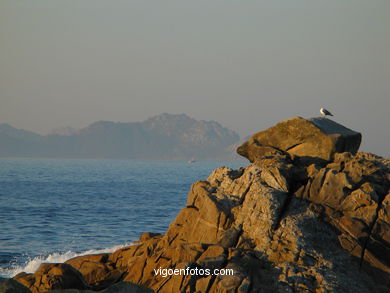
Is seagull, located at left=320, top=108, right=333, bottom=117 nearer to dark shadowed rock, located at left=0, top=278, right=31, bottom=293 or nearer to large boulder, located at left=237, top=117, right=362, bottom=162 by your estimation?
large boulder, located at left=237, top=117, right=362, bottom=162

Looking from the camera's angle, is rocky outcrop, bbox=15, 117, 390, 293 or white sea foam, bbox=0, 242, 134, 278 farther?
white sea foam, bbox=0, 242, 134, 278

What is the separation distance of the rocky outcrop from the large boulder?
1.27 metres

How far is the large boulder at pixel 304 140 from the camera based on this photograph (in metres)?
26.5

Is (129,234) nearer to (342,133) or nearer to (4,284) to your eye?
(342,133)

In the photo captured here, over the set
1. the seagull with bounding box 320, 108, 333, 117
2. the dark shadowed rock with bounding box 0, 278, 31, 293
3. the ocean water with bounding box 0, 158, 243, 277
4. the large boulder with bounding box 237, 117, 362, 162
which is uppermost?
the seagull with bounding box 320, 108, 333, 117

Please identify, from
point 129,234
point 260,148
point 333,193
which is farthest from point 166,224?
point 333,193

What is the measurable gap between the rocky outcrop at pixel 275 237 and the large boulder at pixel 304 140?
1.27 m

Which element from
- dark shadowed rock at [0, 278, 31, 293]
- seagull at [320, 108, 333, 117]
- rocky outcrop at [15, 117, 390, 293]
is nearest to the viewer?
dark shadowed rock at [0, 278, 31, 293]

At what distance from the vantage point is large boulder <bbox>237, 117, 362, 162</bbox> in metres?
Answer: 26.5

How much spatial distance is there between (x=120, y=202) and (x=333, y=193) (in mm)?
52923

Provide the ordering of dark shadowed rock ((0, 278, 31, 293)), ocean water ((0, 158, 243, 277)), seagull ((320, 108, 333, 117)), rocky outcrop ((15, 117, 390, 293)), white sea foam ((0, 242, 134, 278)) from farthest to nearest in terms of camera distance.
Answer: ocean water ((0, 158, 243, 277)) → seagull ((320, 108, 333, 117)) → white sea foam ((0, 242, 134, 278)) → rocky outcrop ((15, 117, 390, 293)) → dark shadowed rock ((0, 278, 31, 293))

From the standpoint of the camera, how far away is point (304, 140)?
27.0 metres

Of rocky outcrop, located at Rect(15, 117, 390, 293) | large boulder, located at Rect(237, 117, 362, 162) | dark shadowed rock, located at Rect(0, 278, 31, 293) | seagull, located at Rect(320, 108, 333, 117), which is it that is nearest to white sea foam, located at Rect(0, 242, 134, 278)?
rocky outcrop, located at Rect(15, 117, 390, 293)

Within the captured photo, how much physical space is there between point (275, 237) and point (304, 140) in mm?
7538
